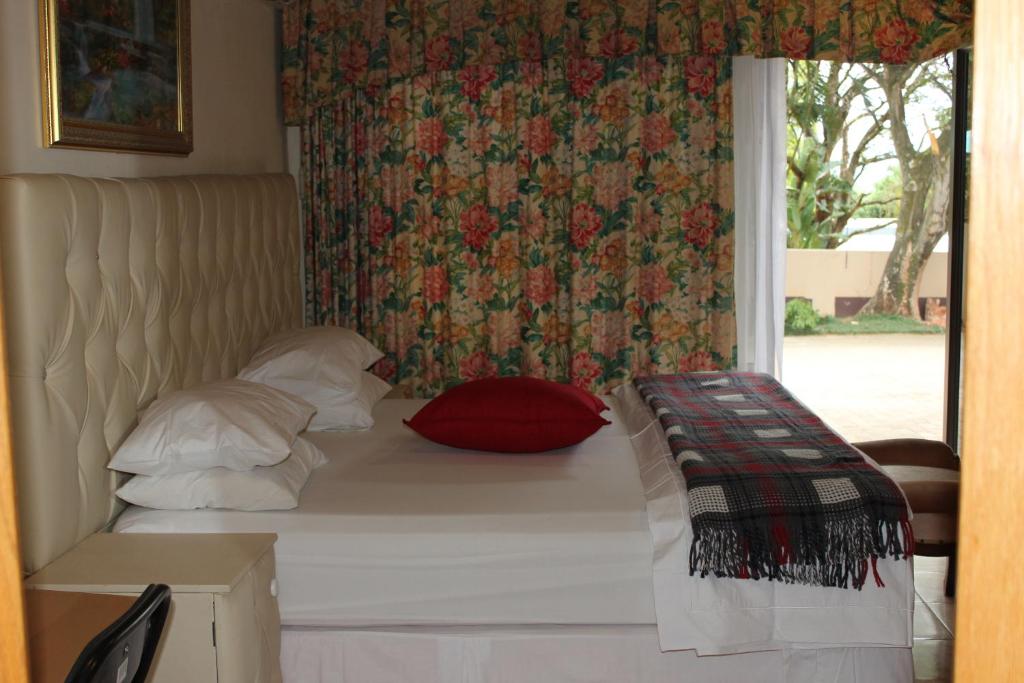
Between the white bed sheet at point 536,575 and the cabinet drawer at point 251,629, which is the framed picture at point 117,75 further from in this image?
the cabinet drawer at point 251,629

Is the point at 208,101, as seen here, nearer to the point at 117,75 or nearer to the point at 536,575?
the point at 117,75

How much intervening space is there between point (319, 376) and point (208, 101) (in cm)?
108

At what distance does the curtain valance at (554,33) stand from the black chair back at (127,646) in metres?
3.37

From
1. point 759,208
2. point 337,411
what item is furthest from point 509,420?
point 759,208

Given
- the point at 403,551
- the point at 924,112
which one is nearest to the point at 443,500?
the point at 403,551

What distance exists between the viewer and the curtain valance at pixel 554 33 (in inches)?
183

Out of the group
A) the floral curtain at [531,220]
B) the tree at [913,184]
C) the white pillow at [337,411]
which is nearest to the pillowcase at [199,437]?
the white pillow at [337,411]

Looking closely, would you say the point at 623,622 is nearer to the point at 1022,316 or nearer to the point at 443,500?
the point at 443,500

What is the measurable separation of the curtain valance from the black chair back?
3366mm

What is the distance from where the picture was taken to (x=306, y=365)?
3.68m

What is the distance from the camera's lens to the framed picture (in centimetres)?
274

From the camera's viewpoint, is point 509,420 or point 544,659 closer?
point 544,659

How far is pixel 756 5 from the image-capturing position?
4.65 metres

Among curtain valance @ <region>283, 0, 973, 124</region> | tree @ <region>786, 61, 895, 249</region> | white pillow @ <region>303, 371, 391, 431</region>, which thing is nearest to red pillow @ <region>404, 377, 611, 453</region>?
white pillow @ <region>303, 371, 391, 431</region>
